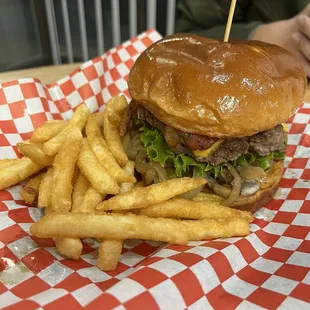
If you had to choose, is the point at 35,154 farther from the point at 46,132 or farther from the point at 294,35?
the point at 294,35

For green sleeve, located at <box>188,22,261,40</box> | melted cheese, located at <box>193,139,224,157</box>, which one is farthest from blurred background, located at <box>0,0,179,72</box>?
melted cheese, located at <box>193,139,224,157</box>

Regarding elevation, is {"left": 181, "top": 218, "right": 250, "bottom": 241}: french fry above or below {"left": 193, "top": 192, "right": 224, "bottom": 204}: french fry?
above

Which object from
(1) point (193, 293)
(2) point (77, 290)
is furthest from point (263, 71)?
(2) point (77, 290)

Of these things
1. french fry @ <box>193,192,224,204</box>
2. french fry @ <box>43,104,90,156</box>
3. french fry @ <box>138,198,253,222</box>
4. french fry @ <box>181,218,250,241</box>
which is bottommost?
french fry @ <box>193,192,224,204</box>

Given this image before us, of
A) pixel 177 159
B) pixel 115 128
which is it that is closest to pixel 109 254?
pixel 177 159

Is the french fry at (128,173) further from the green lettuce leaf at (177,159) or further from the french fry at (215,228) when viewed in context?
the french fry at (215,228)

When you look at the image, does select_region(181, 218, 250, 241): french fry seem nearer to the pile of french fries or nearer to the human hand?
the pile of french fries

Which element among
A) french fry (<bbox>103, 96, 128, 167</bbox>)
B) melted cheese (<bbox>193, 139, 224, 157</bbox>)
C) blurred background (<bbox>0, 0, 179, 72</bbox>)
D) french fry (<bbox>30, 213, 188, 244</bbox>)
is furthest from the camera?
blurred background (<bbox>0, 0, 179, 72</bbox>)

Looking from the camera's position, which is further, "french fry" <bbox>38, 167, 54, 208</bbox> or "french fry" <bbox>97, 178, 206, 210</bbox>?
"french fry" <bbox>38, 167, 54, 208</bbox>
